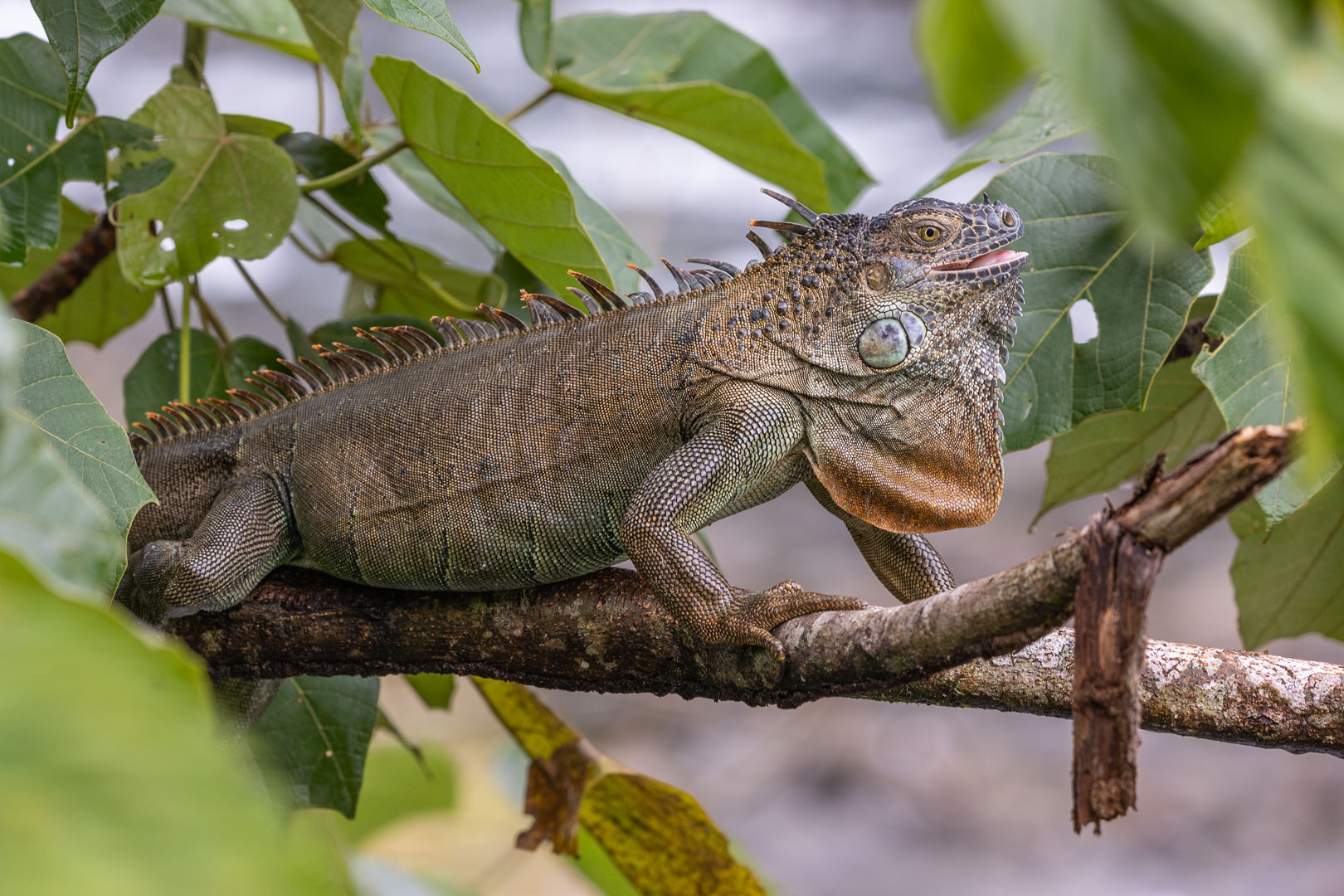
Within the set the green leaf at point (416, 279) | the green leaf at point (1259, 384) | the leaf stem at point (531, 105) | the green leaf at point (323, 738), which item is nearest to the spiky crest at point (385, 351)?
the green leaf at point (416, 279)

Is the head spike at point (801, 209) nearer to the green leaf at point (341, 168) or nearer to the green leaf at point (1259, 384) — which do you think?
the green leaf at point (1259, 384)

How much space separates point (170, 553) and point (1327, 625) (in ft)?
9.03

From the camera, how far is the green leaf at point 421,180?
2754 millimetres

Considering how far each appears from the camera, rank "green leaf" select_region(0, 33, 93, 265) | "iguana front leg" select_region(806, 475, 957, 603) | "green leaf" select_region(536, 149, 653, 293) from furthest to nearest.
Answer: "green leaf" select_region(536, 149, 653, 293)
"iguana front leg" select_region(806, 475, 957, 603)
"green leaf" select_region(0, 33, 93, 265)

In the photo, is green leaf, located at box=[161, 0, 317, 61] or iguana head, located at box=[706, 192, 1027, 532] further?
green leaf, located at box=[161, 0, 317, 61]

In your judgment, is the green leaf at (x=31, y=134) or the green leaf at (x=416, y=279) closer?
the green leaf at (x=31, y=134)

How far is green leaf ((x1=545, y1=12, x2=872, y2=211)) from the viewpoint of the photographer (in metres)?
2.78

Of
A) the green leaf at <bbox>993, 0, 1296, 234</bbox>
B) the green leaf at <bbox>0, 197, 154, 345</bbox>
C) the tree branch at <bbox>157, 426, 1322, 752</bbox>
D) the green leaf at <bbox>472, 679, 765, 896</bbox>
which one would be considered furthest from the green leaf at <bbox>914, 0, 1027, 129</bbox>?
the green leaf at <bbox>0, 197, 154, 345</bbox>

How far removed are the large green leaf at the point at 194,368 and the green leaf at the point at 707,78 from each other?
1152 mm

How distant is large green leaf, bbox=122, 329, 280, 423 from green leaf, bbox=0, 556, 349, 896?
8.12 ft

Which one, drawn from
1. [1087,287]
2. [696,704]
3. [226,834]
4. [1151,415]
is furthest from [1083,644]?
[696,704]

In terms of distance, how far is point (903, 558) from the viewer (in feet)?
8.13

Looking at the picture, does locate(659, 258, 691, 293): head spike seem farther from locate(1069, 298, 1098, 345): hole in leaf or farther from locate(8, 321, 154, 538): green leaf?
locate(8, 321, 154, 538): green leaf

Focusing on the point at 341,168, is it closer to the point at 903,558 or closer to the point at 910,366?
the point at 910,366
